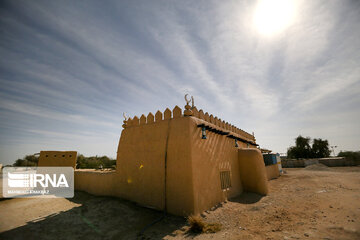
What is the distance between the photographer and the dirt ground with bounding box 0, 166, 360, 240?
3891 mm

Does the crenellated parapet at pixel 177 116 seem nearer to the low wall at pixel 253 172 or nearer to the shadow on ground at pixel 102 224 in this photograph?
the low wall at pixel 253 172

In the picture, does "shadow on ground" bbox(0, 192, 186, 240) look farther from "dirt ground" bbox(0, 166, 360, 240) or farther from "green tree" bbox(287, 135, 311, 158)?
"green tree" bbox(287, 135, 311, 158)

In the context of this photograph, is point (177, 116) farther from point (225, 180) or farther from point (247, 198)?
point (247, 198)

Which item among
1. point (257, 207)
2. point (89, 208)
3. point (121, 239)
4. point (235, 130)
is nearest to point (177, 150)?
point (121, 239)

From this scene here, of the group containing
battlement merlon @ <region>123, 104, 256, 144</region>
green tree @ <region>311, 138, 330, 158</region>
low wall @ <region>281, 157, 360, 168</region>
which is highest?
battlement merlon @ <region>123, 104, 256, 144</region>

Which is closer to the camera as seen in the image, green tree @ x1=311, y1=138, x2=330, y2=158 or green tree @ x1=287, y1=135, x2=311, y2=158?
green tree @ x1=311, y1=138, x2=330, y2=158

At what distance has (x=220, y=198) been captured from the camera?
6.56 meters

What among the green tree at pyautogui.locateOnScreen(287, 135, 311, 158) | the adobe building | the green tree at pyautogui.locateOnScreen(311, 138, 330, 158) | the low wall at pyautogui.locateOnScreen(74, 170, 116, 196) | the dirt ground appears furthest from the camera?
the green tree at pyautogui.locateOnScreen(287, 135, 311, 158)

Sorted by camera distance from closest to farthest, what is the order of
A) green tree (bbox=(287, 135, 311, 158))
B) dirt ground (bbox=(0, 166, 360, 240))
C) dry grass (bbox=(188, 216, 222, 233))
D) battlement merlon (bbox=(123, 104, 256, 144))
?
dirt ground (bbox=(0, 166, 360, 240)), dry grass (bbox=(188, 216, 222, 233)), battlement merlon (bbox=(123, 104, 256, 144)), green tree (bbox=(287, 135, 311, 158))

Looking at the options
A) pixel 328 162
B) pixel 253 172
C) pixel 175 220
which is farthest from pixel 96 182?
pixel 328 162

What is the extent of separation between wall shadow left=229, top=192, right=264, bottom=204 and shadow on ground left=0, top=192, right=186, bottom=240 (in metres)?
3.37

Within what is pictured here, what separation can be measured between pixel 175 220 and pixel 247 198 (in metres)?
4.17

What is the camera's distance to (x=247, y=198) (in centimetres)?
741

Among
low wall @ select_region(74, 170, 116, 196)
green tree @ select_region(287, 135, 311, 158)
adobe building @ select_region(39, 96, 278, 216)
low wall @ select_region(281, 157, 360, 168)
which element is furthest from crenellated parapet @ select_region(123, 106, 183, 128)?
green tree @ select_region(287, 135, 311, 158)
